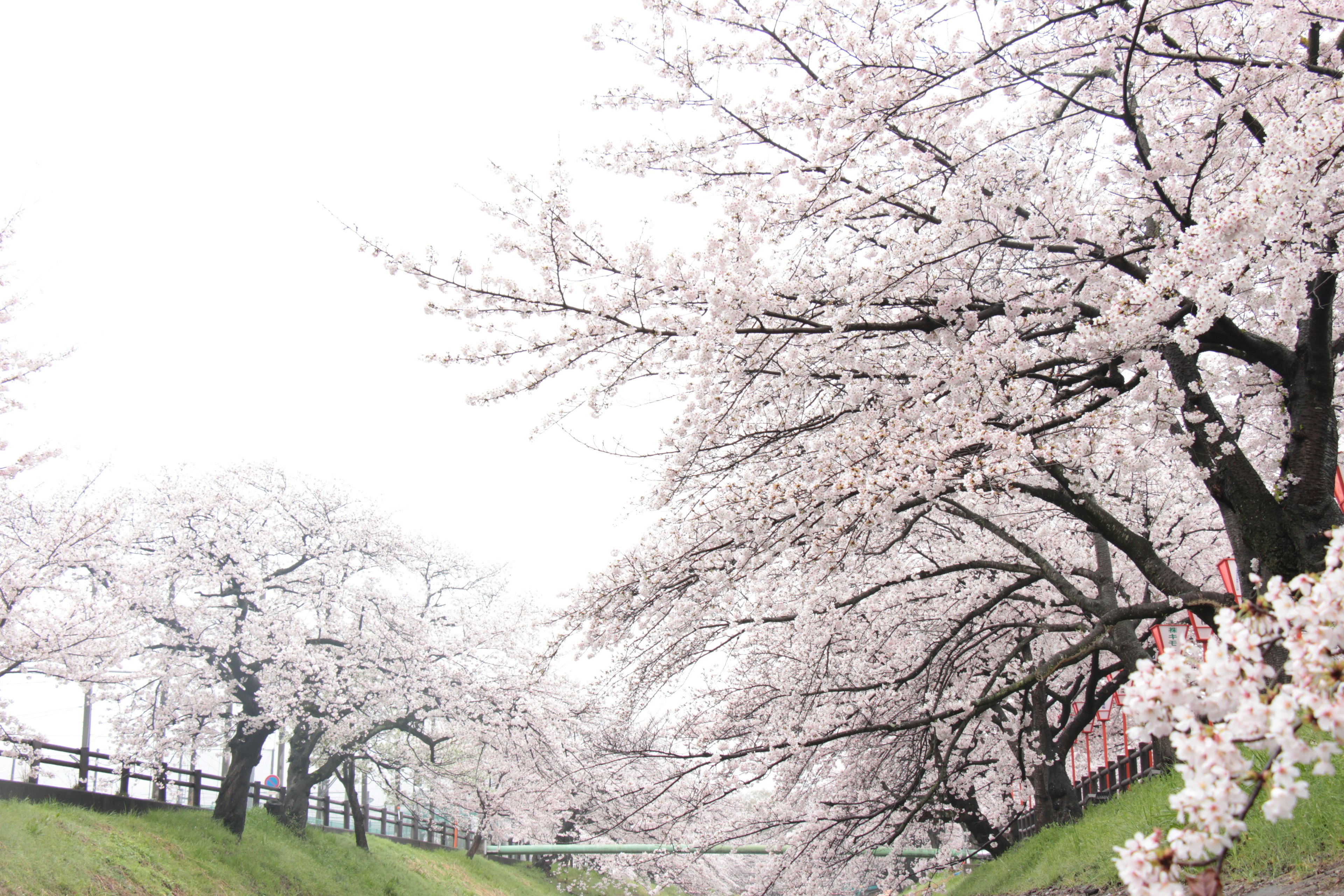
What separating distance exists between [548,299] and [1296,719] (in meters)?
4.43

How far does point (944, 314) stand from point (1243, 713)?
12.9ft

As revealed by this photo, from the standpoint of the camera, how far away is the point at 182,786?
→ 1667cm

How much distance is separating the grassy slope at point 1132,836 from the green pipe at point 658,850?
1535mm

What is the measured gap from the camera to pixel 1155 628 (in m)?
8.17

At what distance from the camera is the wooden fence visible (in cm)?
1380

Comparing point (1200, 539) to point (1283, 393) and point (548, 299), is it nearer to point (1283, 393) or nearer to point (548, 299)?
point (1283, 393)

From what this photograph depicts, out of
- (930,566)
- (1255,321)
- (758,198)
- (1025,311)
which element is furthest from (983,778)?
(758,198)

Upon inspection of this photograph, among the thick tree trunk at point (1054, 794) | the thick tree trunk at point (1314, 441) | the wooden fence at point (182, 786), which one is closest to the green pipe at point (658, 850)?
the thick tree trunk at point (1054, 794)

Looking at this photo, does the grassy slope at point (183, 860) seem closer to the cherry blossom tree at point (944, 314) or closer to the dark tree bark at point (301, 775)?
the dark tree bark at point (301, 775)

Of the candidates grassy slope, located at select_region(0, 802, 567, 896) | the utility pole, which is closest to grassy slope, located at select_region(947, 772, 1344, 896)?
grassy slope, located at select_region(0, 802, 567, 896)

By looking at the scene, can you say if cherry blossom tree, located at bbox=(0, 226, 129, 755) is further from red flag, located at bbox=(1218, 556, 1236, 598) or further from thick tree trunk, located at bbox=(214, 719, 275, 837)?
red flag, located at bbox=(1218, 556, 1236, 598)

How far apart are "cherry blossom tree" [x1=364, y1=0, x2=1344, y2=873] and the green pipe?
95cm

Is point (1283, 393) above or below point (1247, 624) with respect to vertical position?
above

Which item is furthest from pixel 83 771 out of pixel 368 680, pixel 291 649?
pixel 368 680
